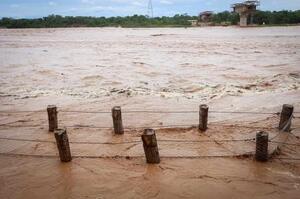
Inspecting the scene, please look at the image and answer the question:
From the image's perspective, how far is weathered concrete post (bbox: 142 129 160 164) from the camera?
588 centimetres

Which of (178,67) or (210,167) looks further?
(178,67)

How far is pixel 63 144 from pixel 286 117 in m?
4.70

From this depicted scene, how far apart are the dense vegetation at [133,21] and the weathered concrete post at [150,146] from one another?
208ft

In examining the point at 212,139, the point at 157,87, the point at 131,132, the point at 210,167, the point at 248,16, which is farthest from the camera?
the point at 248,16

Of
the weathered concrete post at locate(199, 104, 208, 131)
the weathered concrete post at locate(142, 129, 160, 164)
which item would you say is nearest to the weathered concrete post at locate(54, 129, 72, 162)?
the weathered concrete post at locate(142, 129, 160, 164)

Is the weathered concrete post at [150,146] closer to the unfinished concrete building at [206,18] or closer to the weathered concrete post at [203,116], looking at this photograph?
the weathered concrete post at [203,116]

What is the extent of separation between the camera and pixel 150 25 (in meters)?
75.2

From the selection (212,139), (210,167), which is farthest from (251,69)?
(210,167)

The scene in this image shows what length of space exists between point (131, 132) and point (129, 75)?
7572 mm

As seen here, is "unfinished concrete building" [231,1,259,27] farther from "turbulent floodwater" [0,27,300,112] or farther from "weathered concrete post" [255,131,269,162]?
"weathered concrete post" [255,131,269,162]

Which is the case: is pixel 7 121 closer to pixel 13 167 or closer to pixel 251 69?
pixel 13 167

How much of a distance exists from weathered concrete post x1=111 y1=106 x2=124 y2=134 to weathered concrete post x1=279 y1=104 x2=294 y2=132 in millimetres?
3504

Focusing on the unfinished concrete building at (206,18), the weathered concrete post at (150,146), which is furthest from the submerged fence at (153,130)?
the unfinished concrete building at (206,18)

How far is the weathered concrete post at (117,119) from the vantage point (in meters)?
7.42
